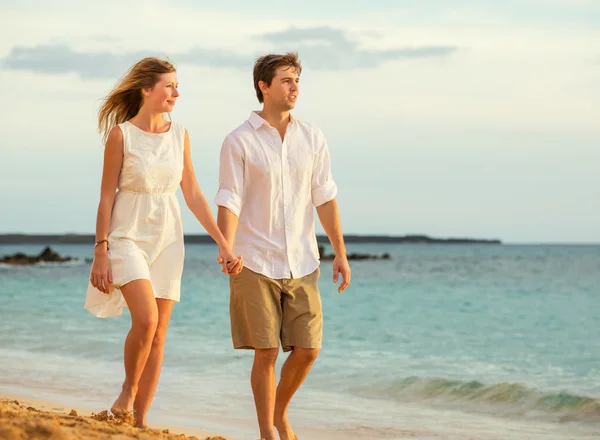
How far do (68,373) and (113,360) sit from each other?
59.6 inches

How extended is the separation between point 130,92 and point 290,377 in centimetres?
168

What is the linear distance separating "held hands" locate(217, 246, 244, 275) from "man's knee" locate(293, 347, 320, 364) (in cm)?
56

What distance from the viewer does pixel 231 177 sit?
15.4ft

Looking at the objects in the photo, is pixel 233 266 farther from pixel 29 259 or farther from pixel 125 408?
pixel 29 259

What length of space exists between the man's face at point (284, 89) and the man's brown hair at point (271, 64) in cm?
2

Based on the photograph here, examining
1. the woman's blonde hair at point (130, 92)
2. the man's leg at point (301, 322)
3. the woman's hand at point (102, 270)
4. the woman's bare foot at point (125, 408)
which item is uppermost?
the woman's blonde hair at point (130, 92)

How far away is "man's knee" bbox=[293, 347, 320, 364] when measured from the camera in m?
4.78

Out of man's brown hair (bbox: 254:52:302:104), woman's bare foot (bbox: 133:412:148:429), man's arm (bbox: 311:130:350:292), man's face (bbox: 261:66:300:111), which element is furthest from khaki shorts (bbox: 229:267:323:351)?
man's brown hair (bbox: 254:52:302:104)

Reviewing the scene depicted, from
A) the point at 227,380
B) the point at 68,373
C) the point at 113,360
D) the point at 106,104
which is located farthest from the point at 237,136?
the point at 113,360

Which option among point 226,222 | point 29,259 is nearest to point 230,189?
point 226,222

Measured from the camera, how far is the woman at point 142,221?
4.40 m

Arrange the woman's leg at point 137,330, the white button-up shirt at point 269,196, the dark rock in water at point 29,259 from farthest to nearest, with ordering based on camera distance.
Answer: the dark rock in water at point 29,259
the white button-up shirt at point 269,196
the woman's leg at point 137,330

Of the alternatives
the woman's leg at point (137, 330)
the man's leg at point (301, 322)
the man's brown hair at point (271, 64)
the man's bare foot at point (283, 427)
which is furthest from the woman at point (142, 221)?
the man's bare foot at point (283, 427)

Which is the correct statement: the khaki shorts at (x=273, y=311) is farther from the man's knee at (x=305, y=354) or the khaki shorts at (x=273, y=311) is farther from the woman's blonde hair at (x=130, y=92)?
the woman's blonde hair at (x=130, y=92)
